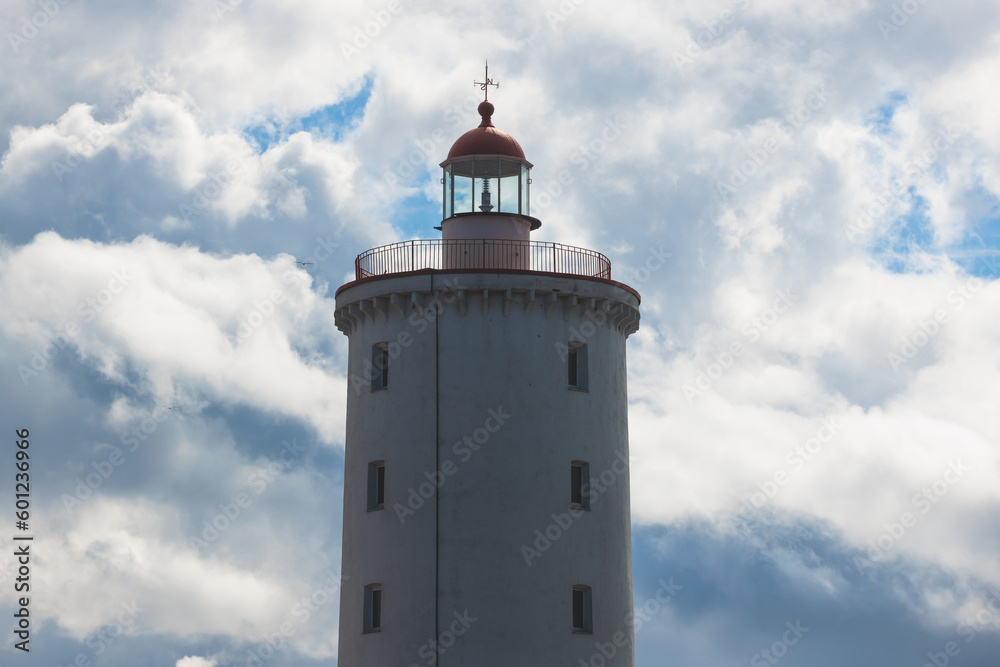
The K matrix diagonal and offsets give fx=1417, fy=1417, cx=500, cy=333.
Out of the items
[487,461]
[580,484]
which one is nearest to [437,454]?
[487,461]

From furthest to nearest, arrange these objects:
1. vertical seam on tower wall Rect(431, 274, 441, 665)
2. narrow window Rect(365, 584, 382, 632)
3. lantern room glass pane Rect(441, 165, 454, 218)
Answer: lantern room glass pane Rect(441, 165, 454, 218), narrow window Rect(365, 584, 382, 632), vertical seam on tower wall Rect(431, 274, 441, 665)

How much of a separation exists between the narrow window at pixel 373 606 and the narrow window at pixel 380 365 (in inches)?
210

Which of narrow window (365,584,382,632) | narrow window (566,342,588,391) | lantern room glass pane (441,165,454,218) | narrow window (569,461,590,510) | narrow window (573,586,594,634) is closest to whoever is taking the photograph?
narrow window (573,586,594,634)

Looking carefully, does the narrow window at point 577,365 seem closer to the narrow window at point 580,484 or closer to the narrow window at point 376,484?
the narrow window at point 580,484

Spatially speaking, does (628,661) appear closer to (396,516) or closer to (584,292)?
(396,516)

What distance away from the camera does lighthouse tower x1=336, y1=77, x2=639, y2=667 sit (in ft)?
118

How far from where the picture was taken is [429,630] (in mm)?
35625

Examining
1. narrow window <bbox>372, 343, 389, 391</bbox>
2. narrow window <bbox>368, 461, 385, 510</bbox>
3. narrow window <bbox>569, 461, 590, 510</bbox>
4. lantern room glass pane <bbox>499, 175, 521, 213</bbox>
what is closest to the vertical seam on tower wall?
narrow window <bbox>372, 343, 389, 391</bbox>

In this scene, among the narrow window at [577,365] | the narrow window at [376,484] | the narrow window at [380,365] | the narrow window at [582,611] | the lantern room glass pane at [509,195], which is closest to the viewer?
the narrow window at [582,611]

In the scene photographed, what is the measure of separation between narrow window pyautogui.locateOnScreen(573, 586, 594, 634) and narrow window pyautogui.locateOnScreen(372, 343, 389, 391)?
7579 millimetres

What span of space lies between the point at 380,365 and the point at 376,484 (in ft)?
10.7

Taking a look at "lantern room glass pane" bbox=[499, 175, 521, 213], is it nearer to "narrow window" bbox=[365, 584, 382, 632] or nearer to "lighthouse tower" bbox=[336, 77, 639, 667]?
"lighthouse tower" bbox=[336, 77, 639, 667]

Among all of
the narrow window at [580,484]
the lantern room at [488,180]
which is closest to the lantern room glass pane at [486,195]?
the lantern room at [488,180]

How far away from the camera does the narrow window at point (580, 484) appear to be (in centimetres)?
3744
